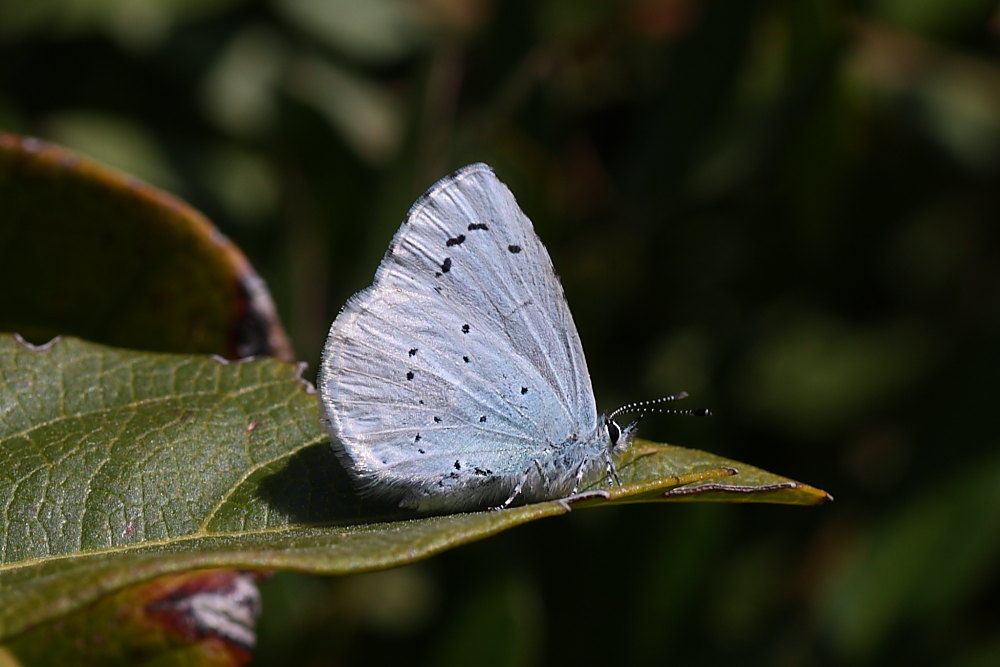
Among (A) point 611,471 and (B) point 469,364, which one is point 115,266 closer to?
(B) point 469,364

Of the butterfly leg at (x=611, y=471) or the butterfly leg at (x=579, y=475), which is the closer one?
the butterfly leg at (x=611, y=471)

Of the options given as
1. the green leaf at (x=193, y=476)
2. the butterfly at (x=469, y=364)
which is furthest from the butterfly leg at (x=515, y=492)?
the green leaf at (x=193, y=476)

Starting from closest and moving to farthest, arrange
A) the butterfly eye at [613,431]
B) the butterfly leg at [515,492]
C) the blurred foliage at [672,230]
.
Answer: the butterfly leg at [515,492] → the butterfly eye at [613,431] → the blurred foliage at [672,230]

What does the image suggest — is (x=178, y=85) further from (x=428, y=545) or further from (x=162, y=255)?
(x=428, y=545)

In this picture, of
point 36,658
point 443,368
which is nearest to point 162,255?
point 443,368

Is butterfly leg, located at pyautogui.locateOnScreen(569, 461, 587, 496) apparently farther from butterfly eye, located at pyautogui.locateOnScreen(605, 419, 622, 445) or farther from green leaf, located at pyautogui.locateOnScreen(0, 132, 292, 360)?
green leaf, located at pyautogui.locateOnScreen(0, 132, 292, 360)

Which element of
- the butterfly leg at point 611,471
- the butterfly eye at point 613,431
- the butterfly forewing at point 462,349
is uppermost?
the butterfly forewing at point 462,349

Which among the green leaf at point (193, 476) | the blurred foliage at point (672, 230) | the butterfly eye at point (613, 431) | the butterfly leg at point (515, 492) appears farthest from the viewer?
the blurred foliage at point (672, 230)

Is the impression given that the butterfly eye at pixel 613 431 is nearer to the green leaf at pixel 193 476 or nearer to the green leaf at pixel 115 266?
the green leaf at pixel 193 476
